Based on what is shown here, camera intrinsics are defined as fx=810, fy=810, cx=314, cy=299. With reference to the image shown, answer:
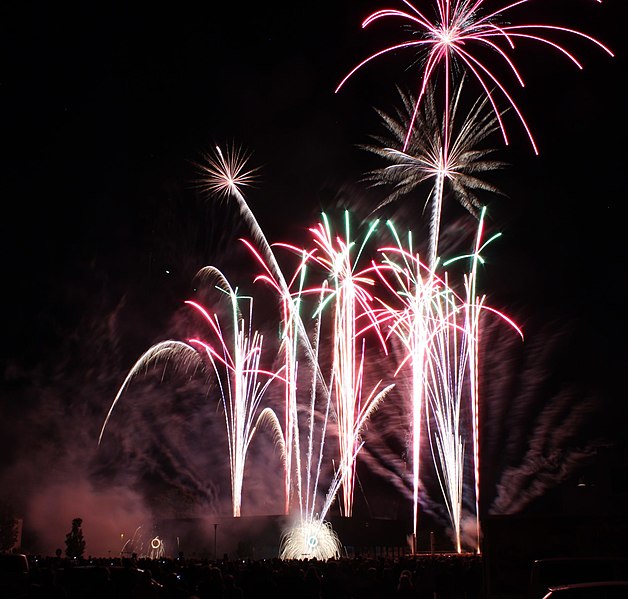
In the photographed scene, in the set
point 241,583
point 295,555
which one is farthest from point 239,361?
point 241,583

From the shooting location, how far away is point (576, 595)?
27.3 ft

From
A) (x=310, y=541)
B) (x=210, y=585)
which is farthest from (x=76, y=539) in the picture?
(x=210, y=585)

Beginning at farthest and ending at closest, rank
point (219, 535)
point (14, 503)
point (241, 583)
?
point (14, 503), point (219, 535), point (241, 583)

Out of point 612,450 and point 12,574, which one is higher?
point 612,450

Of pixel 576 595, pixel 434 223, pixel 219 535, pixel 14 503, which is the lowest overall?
pixel 576 595

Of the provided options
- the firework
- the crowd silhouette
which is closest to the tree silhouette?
the firework

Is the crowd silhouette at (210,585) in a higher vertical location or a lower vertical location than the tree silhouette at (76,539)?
lower

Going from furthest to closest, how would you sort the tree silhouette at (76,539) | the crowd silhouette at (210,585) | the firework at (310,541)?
the tree silhouette at (76,539)
the firework at (310,541)
the crowd silhouette at (210,585)

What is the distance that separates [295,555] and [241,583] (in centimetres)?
2744

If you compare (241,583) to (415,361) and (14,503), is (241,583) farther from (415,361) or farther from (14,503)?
(14,503)

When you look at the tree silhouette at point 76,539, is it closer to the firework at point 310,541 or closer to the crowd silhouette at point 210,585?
the firework at point 310,541

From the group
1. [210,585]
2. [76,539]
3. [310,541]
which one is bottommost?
[210,585]

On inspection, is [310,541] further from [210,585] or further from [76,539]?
[210,585]

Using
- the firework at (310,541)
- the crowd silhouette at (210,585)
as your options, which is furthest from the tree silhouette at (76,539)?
the crowd silhouette at (210,585)
